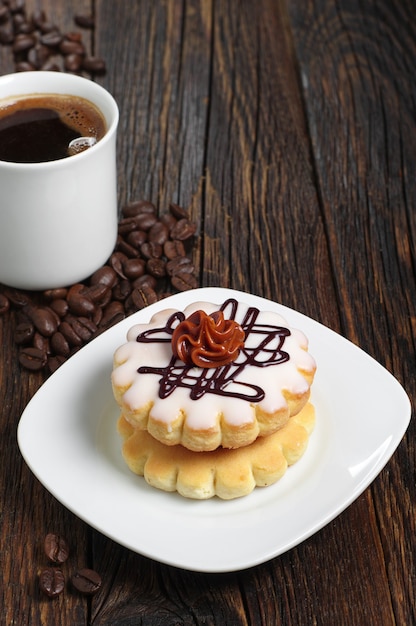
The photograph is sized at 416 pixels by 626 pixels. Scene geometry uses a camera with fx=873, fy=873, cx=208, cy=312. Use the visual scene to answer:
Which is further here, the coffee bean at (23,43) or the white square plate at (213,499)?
the coffee bean at (23,43)

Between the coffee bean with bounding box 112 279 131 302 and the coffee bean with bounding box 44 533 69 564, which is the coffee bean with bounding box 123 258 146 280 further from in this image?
the coffee bean with bounding box 44 533 69 564

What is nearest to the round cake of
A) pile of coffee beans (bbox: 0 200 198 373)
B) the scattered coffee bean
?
pile of coffee beans (bbox: 0 200 198 373)

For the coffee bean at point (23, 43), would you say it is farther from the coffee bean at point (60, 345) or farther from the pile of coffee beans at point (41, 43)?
the coffee bean at point (60, 345)

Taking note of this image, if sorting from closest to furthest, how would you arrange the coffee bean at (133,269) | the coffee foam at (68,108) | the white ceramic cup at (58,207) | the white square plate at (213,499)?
the white square plate at (213,499)
the white ceramic cup at (58,207)
the coffee foam at (68,108)
the coffee bean at (133,269)

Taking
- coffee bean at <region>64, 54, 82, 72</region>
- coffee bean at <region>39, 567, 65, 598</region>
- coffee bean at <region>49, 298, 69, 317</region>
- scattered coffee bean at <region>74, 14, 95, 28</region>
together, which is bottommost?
coffee bean at <region>39, 567, 65, 598</region>

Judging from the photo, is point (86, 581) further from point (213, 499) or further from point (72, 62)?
point (72, 62)

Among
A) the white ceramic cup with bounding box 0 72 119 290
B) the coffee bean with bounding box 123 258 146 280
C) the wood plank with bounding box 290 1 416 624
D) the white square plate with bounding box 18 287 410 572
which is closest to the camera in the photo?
the white square plate with bounding box 18 287 410 572

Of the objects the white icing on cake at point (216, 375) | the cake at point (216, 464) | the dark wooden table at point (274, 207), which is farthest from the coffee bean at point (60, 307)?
the cake at point (216, 464)
